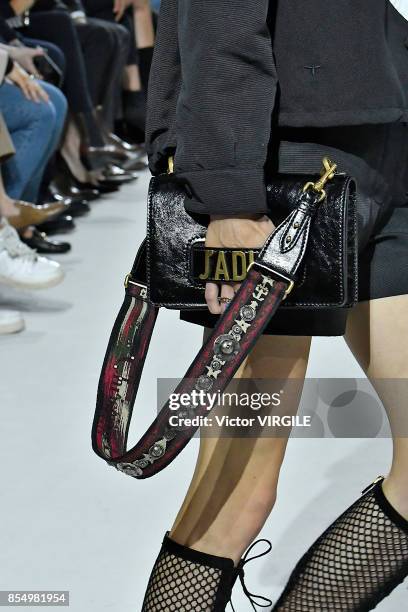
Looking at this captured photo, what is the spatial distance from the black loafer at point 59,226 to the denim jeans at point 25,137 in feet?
0.67

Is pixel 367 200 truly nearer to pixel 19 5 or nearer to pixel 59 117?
pixel 59 117

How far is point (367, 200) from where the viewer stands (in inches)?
40.8

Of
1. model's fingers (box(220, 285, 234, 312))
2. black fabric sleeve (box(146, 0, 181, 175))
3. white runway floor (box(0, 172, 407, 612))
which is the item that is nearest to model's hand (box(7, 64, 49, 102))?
white runway floor (box(0, 172, 407, 612))

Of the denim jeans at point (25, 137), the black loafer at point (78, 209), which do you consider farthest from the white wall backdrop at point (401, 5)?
the black loafer at point (78, 209)

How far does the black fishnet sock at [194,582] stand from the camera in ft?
3.65

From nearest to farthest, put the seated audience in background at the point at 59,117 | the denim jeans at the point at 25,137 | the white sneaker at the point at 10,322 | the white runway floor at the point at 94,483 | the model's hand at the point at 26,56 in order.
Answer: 1. the white runway floor at the point at 94,483
2. the white sneaker at the point at 10,322
3. the seated audience in background at the point at 59,117
4. the denim jeans at the point at 25,137
5. the model's hand at the point at 26,56

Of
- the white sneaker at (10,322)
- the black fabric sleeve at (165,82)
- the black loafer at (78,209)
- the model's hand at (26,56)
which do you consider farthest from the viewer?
the black loafer at (78,209)

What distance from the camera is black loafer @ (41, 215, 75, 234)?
3.99 metres

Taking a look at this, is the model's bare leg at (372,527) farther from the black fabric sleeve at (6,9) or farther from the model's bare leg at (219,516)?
the black fabric sleeve at (6,9)

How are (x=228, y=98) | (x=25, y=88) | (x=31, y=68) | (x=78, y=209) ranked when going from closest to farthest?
(x=228, y=98)
(x=25, y=88)
(x=31, y=68)
(x=78, y=209)

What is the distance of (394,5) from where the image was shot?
974mm

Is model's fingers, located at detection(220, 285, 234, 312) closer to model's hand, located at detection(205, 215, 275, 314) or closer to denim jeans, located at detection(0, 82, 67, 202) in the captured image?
model's hand, located at detection(205, 215, 275, 314)

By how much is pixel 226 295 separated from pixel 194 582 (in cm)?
30

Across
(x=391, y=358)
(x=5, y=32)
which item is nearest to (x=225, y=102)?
(x=391, y=358)
